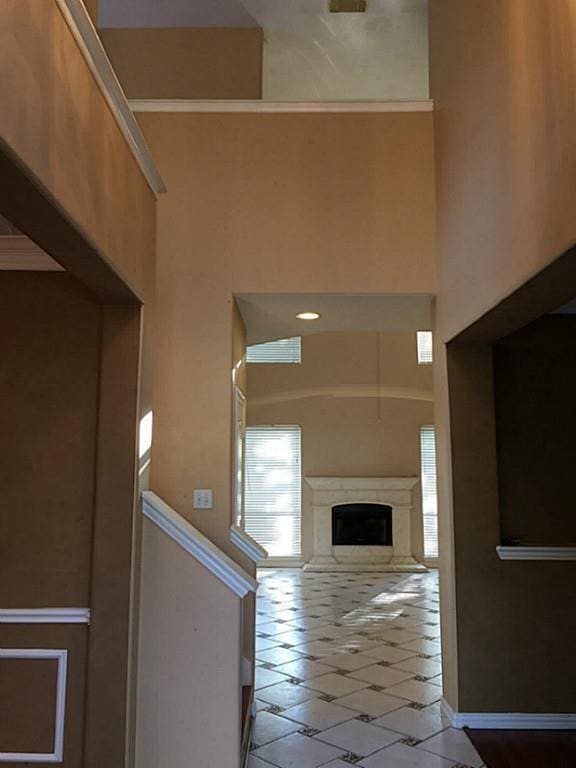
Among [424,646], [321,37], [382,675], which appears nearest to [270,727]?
[382,675]

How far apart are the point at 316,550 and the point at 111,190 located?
26.0 feet

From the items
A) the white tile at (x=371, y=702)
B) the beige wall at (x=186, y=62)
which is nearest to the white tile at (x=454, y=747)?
the white tile at (x=371, y=702)

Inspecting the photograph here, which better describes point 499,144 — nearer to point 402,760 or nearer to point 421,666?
point 402,760

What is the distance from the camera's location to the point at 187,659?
2869mm

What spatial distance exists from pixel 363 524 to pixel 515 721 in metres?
6.12

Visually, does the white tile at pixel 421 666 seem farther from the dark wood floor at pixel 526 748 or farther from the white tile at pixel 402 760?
the white tile at pixel 402 760

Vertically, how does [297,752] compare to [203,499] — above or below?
below

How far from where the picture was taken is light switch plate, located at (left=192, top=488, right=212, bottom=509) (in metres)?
3.80

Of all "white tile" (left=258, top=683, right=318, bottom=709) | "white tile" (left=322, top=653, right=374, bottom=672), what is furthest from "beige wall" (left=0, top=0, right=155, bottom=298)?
"white tile" (left=322, top=653, right=374, bottom=672)

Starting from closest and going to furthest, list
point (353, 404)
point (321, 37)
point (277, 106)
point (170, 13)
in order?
point (277, 106) < point (170, 13) < point (321, 37) < point (353, 404)

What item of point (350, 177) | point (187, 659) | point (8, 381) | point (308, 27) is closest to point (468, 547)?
point (187, 659)

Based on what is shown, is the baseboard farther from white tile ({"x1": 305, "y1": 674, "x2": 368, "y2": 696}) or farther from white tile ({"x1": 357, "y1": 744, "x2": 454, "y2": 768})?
white tile ({"x1": 305, "y1": 674, "x2": 368, "y2": 696})

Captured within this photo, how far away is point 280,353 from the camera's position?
10227 millimetres

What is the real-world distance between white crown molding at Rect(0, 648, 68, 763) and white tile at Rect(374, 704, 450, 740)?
1.84 m
